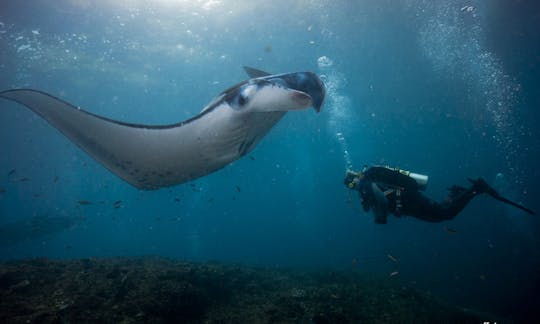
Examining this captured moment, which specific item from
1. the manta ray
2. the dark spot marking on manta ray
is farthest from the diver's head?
the manta ray

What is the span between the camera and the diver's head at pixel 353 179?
261 inches

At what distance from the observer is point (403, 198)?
659 centimetres

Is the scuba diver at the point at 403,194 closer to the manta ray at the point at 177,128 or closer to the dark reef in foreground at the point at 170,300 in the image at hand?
the dark reef in foreground at the point at 170,300

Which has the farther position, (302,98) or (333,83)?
(333,83)

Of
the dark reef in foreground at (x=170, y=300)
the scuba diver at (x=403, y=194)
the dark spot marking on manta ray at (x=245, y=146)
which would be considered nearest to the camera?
→ the dark spot marking on manta ray at (x=245, y=146)

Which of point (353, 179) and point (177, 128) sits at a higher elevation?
point (177, 128)

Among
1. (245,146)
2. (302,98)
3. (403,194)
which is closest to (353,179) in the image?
(403,194)

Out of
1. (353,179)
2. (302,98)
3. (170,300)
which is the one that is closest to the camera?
(302,98)

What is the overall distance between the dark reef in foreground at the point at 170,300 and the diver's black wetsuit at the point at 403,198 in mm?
2137

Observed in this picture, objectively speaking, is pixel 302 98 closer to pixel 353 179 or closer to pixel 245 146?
pixel 245 146

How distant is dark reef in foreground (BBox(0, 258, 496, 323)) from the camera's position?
383 centimetres

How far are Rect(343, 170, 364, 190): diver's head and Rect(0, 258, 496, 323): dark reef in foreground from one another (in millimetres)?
2566

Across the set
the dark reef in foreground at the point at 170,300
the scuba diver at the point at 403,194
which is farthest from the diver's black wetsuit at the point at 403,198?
the dark reef in foreground at the point at 170,300

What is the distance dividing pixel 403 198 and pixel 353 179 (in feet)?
4.12
